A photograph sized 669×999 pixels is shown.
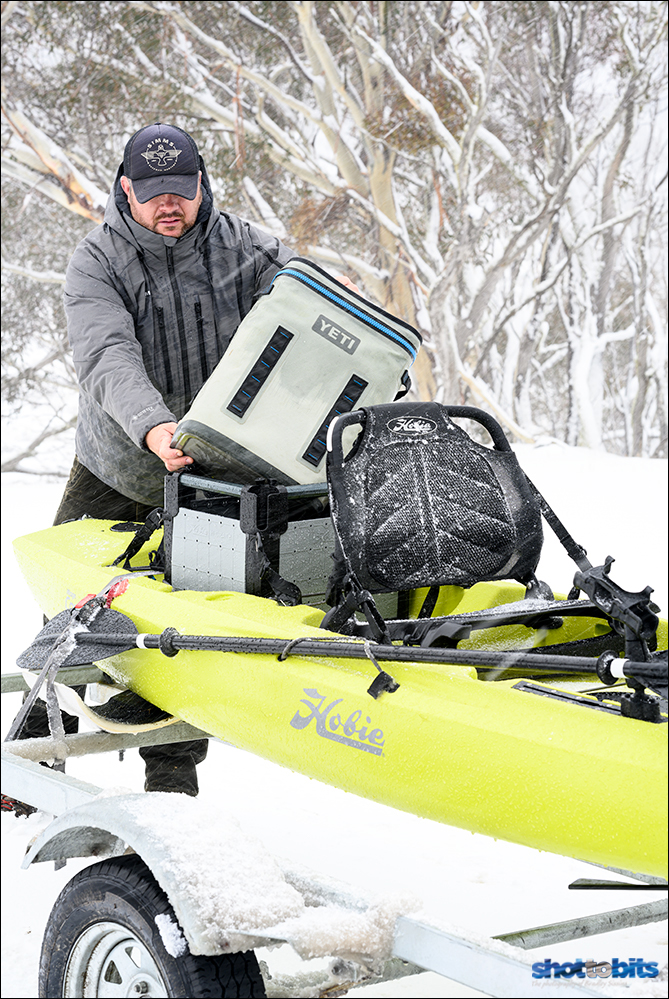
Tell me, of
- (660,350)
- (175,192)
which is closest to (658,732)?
(175,192)

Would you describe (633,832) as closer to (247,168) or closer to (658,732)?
(658,732)

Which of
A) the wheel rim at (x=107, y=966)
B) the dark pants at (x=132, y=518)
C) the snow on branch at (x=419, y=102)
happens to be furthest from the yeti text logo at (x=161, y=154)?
the snow on branch at (x=419, y=102)

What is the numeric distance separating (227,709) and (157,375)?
162 cm

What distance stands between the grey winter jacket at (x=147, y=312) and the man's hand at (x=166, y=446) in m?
0.15

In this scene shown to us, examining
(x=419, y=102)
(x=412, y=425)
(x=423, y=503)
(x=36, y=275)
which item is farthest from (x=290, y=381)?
(x=36, y=275)

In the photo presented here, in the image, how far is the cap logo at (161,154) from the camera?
3674mm

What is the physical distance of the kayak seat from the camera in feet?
8.91

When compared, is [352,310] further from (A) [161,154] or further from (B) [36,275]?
(B) [36,275]

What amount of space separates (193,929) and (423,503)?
3.83 ft

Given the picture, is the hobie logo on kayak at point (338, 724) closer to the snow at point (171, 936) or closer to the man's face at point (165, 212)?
the snow at point (171, 936)

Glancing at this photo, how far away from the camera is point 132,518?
14.4 ft

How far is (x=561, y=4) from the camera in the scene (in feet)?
55.4

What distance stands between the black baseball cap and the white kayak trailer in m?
1.95

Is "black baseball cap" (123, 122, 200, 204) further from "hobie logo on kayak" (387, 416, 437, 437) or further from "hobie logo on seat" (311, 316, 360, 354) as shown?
"hobie logo on kayak" (387, 416, 437, 437)
